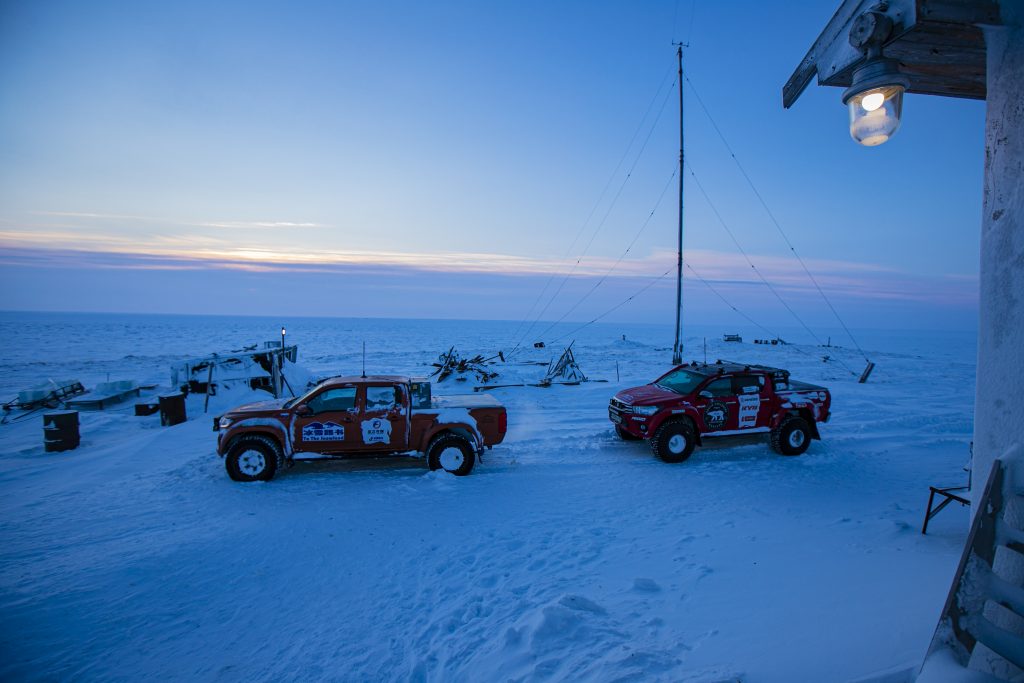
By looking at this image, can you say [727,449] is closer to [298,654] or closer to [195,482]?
[298,654]

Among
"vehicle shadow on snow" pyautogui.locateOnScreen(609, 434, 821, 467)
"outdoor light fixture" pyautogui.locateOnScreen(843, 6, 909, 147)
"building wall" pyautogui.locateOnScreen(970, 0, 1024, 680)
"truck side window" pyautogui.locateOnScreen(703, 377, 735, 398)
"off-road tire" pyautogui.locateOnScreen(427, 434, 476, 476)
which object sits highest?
"outdoor light fixture" pyautogui.locateOnScreen(843, 6, 909, 147)

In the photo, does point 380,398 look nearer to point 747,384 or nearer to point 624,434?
point 624,434

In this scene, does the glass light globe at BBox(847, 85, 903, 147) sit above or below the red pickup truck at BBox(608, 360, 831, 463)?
above

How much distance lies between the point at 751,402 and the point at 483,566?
6985mm

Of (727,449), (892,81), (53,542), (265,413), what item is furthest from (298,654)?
(727,449)

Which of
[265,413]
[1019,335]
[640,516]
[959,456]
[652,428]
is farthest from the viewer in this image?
[959,456]

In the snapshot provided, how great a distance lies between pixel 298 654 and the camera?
13.6 ft

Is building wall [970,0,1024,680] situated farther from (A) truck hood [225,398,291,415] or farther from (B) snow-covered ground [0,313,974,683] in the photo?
(A) truck hood [225,398,291,415]

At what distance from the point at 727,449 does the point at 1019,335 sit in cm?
846

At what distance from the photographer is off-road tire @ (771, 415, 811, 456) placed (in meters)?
10.0

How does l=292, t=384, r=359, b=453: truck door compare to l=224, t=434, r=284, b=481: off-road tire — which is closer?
l=224, t=434, r=284, b=481: off-road tire

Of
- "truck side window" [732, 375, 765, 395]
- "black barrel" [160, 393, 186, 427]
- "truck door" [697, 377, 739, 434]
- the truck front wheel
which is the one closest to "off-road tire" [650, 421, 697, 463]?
"truck door" [697, 377, 739, 434]

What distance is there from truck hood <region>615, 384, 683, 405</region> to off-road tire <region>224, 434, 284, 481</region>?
22.0ft

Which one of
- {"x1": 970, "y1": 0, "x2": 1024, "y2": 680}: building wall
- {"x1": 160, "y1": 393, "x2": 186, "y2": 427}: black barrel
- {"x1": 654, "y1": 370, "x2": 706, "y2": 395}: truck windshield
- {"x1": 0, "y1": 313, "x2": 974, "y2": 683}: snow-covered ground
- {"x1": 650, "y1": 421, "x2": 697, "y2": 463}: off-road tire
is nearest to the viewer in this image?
{"x1": 970, "y1": 0, "x2": 1024, "y2": 680}: building wall
